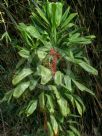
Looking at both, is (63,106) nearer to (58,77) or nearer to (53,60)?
(58,77)

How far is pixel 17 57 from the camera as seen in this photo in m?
4.36

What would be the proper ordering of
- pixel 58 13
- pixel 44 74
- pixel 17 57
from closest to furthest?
pixel 44 74 < pixel 58 13 < pixel 17 57

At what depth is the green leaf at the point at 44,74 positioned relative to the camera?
10.1 ft

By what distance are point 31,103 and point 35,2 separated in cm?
85

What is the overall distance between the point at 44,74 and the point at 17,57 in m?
1.32

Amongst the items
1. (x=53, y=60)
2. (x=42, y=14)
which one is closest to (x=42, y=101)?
(x=53, y=60)

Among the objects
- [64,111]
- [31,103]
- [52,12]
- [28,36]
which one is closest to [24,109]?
[31,103]

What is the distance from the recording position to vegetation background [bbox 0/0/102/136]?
378cm

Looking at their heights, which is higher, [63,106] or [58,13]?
→ [58,13]

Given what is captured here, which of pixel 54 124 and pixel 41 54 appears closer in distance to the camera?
pixel 41 54

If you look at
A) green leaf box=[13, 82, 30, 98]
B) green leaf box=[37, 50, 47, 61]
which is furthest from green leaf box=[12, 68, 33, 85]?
green leaf box=[37, 50, 47, 61]

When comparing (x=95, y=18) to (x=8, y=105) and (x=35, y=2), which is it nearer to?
(x=35, y=2)

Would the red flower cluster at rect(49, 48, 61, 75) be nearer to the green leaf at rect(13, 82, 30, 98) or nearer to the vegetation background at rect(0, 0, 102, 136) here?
the green leaf at rect(13, 82, 30, 98)

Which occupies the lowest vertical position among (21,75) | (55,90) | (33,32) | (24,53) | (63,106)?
(63,106)
